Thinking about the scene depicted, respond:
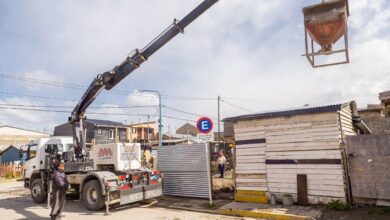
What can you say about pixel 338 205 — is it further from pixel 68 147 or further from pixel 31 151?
pixel 31 151

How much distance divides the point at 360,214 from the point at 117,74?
32.5ft

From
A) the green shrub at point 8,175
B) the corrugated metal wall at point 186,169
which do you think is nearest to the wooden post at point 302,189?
the corrugated metal wall at point 186,169

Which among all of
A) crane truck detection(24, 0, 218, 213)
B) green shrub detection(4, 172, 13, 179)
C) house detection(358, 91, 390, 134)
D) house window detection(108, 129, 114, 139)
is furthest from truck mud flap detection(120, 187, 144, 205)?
house window detection(108, 129, 114, 139)

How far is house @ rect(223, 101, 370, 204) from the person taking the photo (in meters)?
9.45

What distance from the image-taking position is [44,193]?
41.9ft

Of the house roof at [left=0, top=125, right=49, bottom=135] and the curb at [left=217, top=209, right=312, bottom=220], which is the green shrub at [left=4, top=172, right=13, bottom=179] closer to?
the curb at [left=217, top=209, right=312, bottom=220]

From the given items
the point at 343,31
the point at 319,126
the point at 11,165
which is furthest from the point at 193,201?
the point at 11,165

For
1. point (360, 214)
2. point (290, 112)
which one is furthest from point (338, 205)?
point (290, 112)

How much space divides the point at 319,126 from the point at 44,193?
11032 mm

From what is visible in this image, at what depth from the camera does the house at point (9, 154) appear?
135 feet

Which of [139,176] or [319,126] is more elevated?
[319,126]

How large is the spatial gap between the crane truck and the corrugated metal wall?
83 centimetres

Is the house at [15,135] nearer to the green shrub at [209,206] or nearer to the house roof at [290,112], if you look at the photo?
the green shrub at [209,206]

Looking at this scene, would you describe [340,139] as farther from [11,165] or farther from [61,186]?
[11,165]
